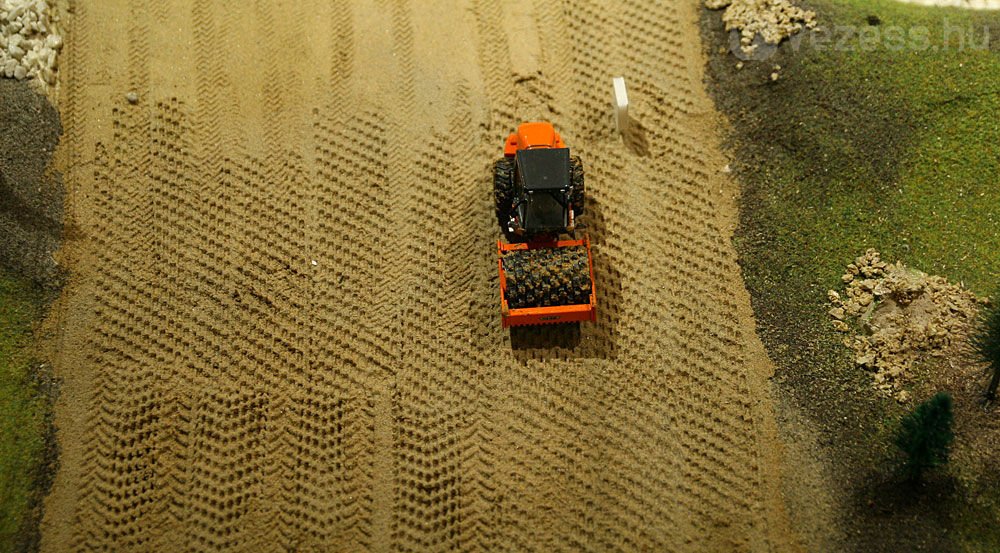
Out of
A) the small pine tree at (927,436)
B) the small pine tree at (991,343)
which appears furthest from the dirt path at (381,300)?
the small pine tree at (991,343)

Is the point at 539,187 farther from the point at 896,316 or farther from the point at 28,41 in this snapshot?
the point at 28,41

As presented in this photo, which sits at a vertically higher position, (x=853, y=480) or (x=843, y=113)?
(x=843, y=113)

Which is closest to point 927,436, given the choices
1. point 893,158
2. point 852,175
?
point 852,175

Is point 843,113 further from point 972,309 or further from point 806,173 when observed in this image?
point 972,309

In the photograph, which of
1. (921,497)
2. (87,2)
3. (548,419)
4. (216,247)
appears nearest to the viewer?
(921,497)

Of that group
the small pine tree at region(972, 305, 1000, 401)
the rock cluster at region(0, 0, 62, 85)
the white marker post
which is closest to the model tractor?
the white marker post

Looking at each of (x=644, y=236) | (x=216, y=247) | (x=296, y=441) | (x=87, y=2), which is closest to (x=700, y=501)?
(x=644, y=236)
